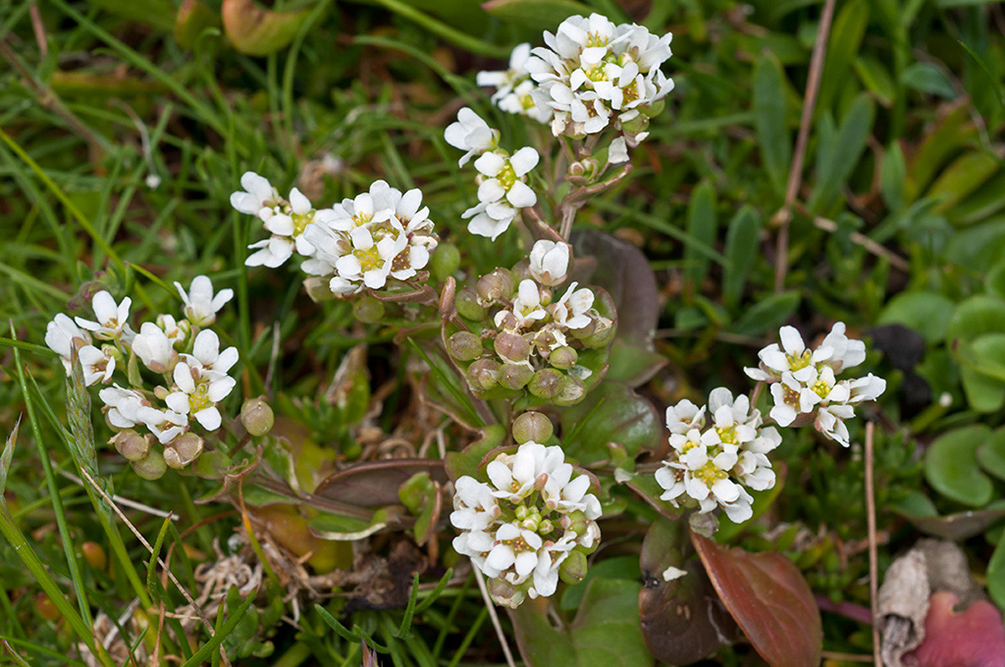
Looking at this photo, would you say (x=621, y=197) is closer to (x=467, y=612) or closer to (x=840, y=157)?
(x=840, y=157)

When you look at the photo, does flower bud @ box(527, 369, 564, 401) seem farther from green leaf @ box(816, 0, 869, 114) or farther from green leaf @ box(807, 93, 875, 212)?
green leaf @ box(816, 0, 869, 114)

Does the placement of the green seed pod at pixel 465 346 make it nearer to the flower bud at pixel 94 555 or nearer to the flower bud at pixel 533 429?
the flower bud at pixel 533 429

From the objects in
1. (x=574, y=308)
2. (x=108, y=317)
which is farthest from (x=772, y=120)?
(x=108, y=317)

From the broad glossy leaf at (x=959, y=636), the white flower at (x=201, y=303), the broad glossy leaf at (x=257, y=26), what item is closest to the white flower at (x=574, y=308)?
the white flower at (x=201, y=303)

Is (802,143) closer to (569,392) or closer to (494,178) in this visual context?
(494,178)

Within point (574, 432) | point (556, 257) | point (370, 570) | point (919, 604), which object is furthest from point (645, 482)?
Answer: point (919, 604)

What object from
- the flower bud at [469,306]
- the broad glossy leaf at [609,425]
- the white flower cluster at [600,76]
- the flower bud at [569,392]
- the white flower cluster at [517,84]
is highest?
the white flower cluster at [600,76]
